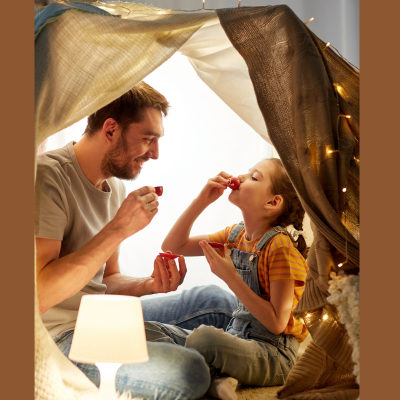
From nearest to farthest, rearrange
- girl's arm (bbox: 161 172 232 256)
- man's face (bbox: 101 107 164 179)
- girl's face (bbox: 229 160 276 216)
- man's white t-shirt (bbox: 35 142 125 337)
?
1. man's white t-shirt (bbox: 35 142 125 337)
2. man's face (bbox: 101 107 164 179)
3. girl's face (bbox: 229 160 276 216)
4. girl's arm (bbox: 161 172 232 256)

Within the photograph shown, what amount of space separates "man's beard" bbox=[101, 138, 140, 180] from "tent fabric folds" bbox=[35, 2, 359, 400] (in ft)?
1.45

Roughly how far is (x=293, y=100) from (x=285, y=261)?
589 mm

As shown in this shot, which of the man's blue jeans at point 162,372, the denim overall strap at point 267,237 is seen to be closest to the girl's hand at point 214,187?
the denim overall strap at point 267,237

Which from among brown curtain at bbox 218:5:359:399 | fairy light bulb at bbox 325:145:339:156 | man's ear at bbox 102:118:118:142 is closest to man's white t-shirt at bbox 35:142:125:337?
man's ear at bbox 102:118:118:142

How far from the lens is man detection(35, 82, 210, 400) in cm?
173

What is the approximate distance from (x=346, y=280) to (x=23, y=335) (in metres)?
0.79

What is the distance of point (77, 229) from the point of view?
194 cm

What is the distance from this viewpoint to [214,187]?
7.61 feet

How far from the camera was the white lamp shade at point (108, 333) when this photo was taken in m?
1.54

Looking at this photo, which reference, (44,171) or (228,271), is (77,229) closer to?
(44,171)

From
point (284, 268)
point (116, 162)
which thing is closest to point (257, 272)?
point (284, 268)

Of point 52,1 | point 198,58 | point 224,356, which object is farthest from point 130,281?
point 52,1

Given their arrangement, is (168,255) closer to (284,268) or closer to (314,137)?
(284,268)

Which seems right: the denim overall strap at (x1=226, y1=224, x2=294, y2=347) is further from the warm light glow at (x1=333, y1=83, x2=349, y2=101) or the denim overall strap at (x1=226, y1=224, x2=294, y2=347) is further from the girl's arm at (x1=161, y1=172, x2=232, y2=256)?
the warm light glow at (x1=333, y1=83, x2=349, y2=101)
